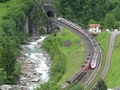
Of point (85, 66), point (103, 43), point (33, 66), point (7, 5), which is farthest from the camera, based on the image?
point (7, 5)

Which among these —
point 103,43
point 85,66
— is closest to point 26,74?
point 85,66

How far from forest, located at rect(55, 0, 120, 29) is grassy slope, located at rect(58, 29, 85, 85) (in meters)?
42.5

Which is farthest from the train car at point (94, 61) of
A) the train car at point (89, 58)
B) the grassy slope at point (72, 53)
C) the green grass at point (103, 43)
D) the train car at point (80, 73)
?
the train car at point (80, 73)

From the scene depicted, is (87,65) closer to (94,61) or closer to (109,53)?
(94,61)

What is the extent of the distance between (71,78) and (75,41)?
43.0 metres

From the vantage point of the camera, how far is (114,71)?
294ft

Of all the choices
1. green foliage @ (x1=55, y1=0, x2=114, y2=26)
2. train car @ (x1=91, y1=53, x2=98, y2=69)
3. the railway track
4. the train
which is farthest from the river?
green foliage @ (x1=55, y1=0, x2=114, y2=26)

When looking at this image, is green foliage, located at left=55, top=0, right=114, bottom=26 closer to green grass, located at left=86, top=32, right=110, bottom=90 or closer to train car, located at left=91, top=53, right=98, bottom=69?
green grass, located at left=86, top=32, right=110, bottom=90

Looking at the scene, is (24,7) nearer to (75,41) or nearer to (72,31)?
(72,31)

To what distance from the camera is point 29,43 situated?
14212cm

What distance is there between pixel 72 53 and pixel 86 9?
80204 mm

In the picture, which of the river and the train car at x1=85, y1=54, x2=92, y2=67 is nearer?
the river

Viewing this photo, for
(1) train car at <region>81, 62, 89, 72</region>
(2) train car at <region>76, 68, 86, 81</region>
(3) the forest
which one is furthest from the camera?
(3) the forest

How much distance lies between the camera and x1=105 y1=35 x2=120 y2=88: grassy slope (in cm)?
8044
